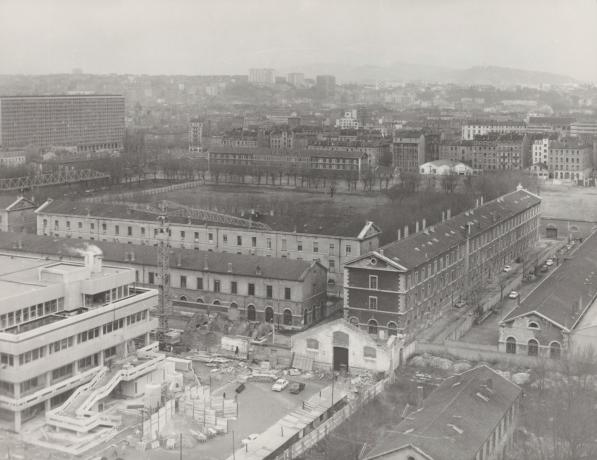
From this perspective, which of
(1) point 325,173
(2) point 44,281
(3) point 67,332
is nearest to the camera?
(3) point 67,332

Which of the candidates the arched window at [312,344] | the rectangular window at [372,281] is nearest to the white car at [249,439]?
the arched window at [312,344]

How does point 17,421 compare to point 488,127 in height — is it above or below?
below

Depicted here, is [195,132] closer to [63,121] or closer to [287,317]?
[63,121]

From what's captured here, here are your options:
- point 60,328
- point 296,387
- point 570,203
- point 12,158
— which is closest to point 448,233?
point 296,387

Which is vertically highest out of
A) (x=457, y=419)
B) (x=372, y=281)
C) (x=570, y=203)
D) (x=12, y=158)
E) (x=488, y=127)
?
(x=488, y=127)

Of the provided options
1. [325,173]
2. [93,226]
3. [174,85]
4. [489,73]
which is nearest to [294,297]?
[93,226]

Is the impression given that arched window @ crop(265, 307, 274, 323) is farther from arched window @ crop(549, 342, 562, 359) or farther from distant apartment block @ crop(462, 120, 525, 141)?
distant apartment block @ crop(462, 120, 525, 141)

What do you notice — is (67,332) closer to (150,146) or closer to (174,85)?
(150,146)
